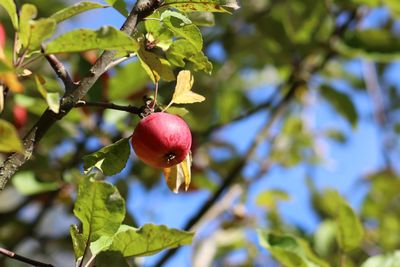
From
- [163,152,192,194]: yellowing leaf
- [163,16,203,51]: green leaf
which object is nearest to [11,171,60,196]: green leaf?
[163,152,192,194]: yellowing leaf

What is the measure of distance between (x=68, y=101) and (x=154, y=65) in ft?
0.54

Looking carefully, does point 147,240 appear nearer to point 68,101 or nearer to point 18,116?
point 68,101

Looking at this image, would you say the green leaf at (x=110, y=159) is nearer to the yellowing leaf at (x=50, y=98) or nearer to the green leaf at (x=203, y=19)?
the yellowing leaf at (x=50, y=98)

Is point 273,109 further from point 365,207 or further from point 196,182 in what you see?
point 365,207

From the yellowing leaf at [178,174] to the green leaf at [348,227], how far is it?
427 millimetres

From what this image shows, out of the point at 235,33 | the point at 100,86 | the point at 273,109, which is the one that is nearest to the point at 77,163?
the point at 100,86

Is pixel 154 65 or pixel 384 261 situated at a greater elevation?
pixel 154 65

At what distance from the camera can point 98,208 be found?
812 mm

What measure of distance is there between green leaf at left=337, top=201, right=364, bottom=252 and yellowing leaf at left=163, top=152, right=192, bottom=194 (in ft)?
1.40

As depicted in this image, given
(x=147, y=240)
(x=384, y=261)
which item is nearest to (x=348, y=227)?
(x=384, y=261)

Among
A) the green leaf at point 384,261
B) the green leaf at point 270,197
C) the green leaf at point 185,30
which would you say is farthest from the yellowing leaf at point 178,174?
the green leaf at point 270,197

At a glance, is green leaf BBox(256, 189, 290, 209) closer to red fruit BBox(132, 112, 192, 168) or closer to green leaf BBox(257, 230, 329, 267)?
green leaf BBox(257, 230, 329, 267)

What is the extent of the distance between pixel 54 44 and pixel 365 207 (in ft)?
6.70

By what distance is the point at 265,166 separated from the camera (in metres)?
2.29
